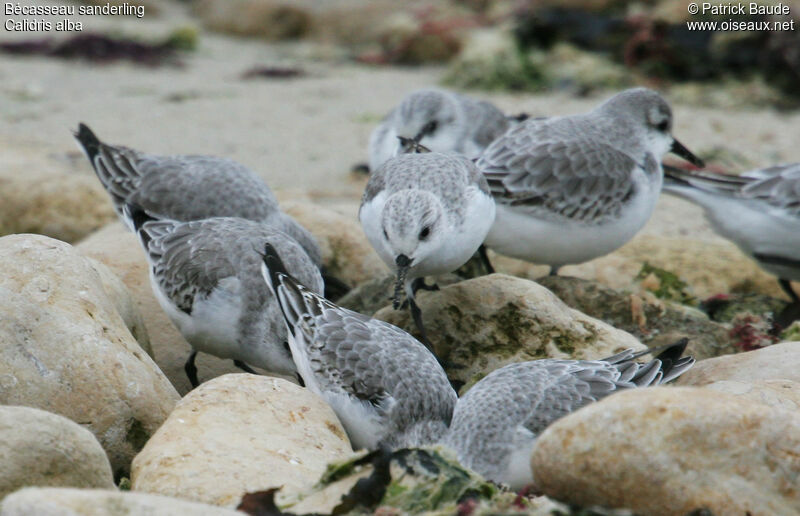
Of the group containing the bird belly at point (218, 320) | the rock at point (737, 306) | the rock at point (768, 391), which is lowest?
the rock at point (737, 306)

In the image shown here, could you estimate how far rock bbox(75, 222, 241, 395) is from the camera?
6.42 metres

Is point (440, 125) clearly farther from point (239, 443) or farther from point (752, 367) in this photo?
point (239, 443)

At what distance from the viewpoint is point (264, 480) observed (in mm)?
3973

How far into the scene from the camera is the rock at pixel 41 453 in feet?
12.1

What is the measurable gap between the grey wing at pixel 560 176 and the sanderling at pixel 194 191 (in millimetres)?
1378

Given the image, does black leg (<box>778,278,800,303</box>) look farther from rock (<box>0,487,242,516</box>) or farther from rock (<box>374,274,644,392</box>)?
rock (<box>0,487,242,516</box>)

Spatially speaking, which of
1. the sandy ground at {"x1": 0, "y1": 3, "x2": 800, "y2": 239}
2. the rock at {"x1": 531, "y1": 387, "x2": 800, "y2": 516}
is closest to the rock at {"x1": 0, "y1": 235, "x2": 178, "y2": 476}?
the rock at {"x1": 531, "y1": 387, "x2": 800, "y2": 516}

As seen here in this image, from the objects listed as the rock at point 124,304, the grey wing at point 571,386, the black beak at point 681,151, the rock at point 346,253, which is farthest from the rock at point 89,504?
the black beak at point 681,151

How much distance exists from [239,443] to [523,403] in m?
1.36

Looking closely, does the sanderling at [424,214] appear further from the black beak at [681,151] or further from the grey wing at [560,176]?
the black beak at [681,151]

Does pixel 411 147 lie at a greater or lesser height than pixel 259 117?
greater

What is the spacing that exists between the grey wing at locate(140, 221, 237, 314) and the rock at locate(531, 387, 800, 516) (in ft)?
8.91

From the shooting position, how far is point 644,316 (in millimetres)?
6562

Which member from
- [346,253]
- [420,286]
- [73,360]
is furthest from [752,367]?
[73,360]
